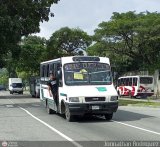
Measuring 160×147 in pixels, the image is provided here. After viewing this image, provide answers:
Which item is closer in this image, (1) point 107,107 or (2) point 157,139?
(2) point 157,139

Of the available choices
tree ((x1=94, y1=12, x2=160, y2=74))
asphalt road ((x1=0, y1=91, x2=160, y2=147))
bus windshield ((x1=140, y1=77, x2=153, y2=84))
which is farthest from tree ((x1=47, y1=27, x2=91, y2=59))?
asphalt road ((x1=0, y1=91, x2=160, y2=147))

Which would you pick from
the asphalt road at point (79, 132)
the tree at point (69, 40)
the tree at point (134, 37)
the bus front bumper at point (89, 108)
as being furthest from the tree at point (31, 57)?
the bus front bumper at point (89, 108)

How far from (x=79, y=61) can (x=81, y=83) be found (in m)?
1.11

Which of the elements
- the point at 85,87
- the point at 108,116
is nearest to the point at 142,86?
the point at 108,116

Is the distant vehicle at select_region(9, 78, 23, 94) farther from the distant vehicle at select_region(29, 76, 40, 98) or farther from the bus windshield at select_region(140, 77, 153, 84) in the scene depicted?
the bus windshield at select_region(140, 77, 153, 84)

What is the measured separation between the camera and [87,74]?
20781 mm

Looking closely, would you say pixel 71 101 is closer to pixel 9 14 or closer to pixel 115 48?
pixel 9 14

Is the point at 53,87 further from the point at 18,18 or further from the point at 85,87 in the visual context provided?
the point at 18,18

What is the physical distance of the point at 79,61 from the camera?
21172mm

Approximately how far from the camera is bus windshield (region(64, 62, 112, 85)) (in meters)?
20.7

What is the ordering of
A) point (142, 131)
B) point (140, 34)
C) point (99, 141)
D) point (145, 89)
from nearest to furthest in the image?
point (99, 141)
point (142, 131)
point (145, 89)
point (140, 34)

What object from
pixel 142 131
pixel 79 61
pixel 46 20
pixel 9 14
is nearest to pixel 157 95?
pixel 46 20

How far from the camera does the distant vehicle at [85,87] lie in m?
19.8

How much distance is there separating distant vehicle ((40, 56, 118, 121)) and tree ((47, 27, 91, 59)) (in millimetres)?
62858
